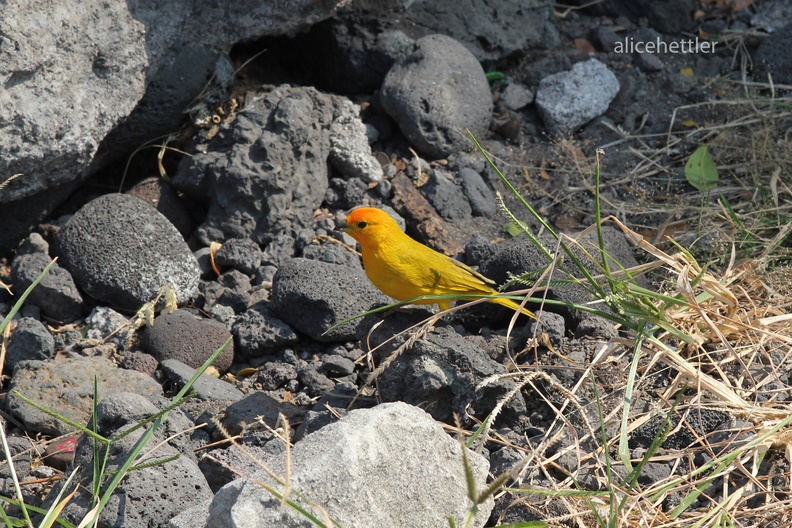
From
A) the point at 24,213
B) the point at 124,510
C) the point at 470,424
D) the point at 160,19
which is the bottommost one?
the point at 470,424

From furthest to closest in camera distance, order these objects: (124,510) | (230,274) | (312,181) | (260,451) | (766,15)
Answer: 1. (766,15)
2. (312,181)
3. (230,274)
4. (260,451)
5. (124,510)

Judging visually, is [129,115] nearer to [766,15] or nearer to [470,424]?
[470,424]

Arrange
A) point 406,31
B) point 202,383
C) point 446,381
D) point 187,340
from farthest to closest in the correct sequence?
point 406,31 < point 187,340 < point 202,383 < point 446,381

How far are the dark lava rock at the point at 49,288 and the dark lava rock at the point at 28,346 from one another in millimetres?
242

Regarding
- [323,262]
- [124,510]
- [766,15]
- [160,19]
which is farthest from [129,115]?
[766,15]

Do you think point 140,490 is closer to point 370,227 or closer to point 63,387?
point 63,387

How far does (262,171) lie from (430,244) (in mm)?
971

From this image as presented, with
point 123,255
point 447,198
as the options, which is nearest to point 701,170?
point 447,198

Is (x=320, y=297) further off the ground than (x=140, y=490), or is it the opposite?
(x=140, y=490)

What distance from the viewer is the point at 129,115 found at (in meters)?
4.84

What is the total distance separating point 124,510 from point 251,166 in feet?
7.46

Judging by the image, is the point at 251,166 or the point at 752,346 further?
→ the point at 251,166

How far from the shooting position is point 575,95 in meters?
5.70

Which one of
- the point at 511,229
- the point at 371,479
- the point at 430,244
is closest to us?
the point at 371,479
